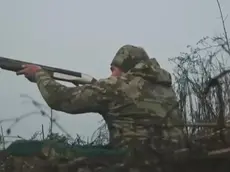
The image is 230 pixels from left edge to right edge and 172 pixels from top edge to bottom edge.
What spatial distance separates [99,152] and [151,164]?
67 centimetres

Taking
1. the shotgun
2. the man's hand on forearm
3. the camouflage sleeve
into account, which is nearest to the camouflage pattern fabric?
the camouflage sleeve

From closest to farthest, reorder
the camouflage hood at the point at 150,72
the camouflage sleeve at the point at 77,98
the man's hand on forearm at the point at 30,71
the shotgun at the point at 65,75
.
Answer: the camouflage sleeve at the point at 77,98 → the camouflage hood at the point at 150,72 → the man's hand on forearm at the point at 30,71 → the shotgun at the point at 65,75

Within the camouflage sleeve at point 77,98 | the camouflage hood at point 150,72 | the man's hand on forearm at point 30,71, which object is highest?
the man's hand on forearm at point 30,71

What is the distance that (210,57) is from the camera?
22.6ft

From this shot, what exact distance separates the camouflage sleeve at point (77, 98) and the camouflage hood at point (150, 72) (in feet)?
1.09

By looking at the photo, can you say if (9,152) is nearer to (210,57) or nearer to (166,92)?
(166,92)

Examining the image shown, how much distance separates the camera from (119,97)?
144 inches

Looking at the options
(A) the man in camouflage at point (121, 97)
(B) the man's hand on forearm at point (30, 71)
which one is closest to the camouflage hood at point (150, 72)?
(A) the man in camouflage at point (121, 97)

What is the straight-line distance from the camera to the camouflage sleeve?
351cm

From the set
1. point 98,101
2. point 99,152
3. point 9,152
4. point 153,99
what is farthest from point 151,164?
point 153,99

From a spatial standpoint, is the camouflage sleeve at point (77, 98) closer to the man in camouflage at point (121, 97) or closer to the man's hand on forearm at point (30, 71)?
the man in camouflage at point (121, 97)

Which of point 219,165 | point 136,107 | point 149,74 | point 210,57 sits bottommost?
point 219,165

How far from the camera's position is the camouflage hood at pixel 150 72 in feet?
12.3

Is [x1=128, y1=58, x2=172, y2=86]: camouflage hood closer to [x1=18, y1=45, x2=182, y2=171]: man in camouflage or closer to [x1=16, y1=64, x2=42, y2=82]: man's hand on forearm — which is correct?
[x1=18, y1=45, x2=182, y2=171]: man in camouflage
